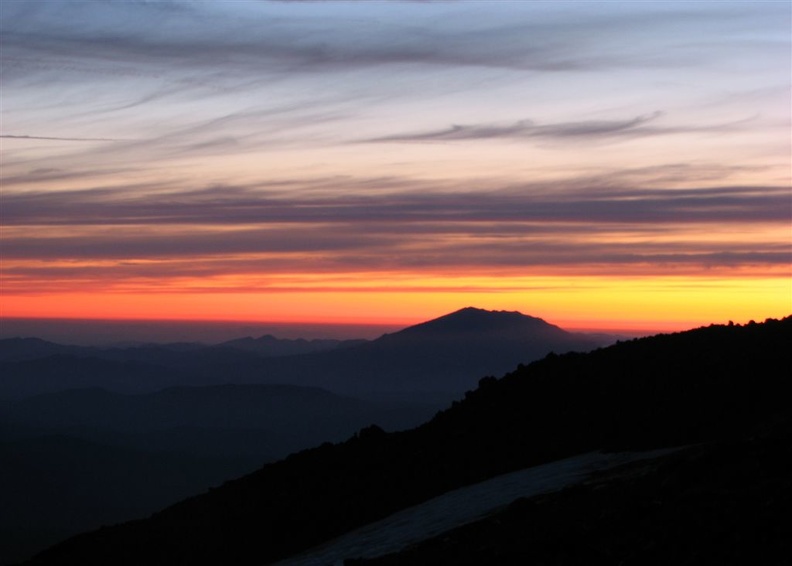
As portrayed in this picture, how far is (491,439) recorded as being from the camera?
21734 mm

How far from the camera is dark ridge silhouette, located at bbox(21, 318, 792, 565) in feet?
63.9

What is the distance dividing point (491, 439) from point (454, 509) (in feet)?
15.1

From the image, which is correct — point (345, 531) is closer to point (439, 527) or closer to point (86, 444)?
point (439, 527)

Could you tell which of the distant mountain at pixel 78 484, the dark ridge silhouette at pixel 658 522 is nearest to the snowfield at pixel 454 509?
the dark ridge silhouette at pixel 658 522

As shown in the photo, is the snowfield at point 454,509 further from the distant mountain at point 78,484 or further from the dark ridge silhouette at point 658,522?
the distant mountain at point 78,484

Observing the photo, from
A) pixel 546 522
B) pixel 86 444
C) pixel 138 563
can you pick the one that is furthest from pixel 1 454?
pixel 546 522

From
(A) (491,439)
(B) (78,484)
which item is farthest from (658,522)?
(B) (78,484)

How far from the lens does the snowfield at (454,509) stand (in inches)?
635

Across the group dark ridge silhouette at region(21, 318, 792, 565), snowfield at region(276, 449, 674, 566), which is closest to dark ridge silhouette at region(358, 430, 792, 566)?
snowfield at region(276, 449, 674, 566)

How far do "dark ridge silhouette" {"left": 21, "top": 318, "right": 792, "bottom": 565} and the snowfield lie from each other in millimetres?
769

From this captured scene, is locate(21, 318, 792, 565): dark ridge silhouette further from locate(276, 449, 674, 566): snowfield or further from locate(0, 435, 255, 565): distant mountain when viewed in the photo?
locate(0, 435, 255, 565): distant mountain

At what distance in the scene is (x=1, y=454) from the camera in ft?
578

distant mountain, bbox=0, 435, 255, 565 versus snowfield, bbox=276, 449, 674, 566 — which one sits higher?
snowfield, bbox=276, 449, 674, 566

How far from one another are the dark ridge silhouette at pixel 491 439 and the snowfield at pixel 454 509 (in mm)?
769
